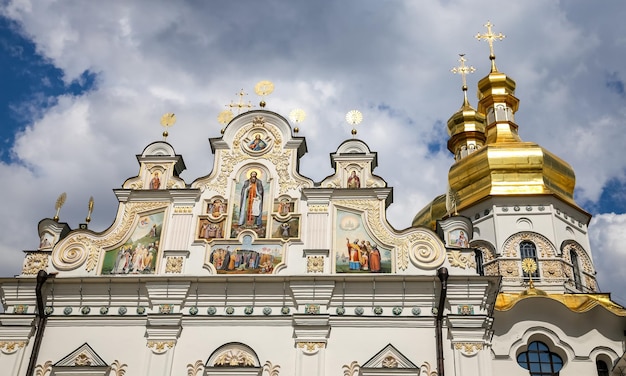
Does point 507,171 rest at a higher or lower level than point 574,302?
higher

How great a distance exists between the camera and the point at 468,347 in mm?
15062

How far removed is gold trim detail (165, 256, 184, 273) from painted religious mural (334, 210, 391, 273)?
3.43m

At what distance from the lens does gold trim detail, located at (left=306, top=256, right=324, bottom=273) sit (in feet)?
53.2

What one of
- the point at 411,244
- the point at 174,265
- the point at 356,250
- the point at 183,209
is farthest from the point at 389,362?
the point at 183,209

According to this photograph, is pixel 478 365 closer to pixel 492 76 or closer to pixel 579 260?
pixel 579 260

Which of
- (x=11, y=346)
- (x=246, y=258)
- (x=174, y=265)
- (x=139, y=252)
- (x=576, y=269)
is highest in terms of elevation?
Result: (x=576, y=269)

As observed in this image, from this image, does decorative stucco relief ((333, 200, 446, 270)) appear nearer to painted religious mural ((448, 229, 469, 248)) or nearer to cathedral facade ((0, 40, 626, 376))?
cathedral facade ((0, 40, 626, 376))

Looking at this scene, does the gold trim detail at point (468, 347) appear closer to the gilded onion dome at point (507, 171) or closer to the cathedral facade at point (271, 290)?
the cathedral facade at point (271, 290)

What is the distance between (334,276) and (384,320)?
139 centimetres

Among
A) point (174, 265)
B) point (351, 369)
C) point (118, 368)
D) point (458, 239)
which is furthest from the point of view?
point (458, 239)

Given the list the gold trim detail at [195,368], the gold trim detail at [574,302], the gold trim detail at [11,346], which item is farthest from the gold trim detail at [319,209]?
the gold trim detail at [11,346]

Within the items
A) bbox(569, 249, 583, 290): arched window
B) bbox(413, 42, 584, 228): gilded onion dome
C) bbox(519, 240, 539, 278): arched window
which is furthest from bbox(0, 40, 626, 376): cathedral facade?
bbox(413, 42, 584, 228): gilded onion dome

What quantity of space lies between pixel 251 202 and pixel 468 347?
19.4 ft

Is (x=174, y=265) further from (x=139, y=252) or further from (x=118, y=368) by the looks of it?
(x=118, y=368)
